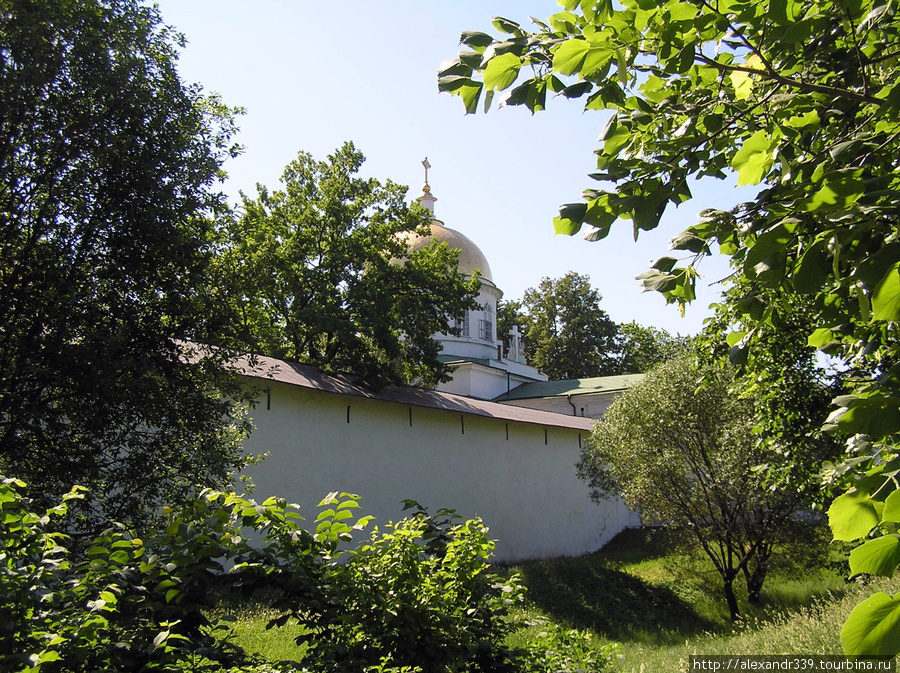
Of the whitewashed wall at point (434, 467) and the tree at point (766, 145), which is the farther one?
the whitewashed wall at point (434, 467)

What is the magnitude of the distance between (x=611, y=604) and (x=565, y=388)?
62.0 ft

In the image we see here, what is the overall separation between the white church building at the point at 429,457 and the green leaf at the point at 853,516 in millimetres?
9324

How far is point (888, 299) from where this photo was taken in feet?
5.74

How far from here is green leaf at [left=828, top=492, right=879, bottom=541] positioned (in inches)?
71.5

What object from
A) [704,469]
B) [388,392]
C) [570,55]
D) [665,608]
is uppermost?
[388,392]

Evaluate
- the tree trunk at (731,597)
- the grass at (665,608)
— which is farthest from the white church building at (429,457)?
the tree trunk at (731,597)

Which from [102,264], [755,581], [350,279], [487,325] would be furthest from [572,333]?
[102,264]

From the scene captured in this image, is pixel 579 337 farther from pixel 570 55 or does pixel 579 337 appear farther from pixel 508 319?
pixel 570 55

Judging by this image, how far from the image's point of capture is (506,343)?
49.6 m

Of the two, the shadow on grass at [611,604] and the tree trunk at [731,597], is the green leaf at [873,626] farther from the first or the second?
the tree trunk at [731,597]

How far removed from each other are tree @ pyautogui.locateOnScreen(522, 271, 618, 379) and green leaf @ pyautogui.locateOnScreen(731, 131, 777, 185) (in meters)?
44.4

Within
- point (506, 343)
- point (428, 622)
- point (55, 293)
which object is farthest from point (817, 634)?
point (506, 343)

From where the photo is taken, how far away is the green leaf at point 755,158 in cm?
237

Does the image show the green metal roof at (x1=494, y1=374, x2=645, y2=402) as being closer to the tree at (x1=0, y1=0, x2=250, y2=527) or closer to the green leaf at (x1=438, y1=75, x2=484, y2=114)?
the tree at (x1=0, y1=0, x2=250, y2=527)
